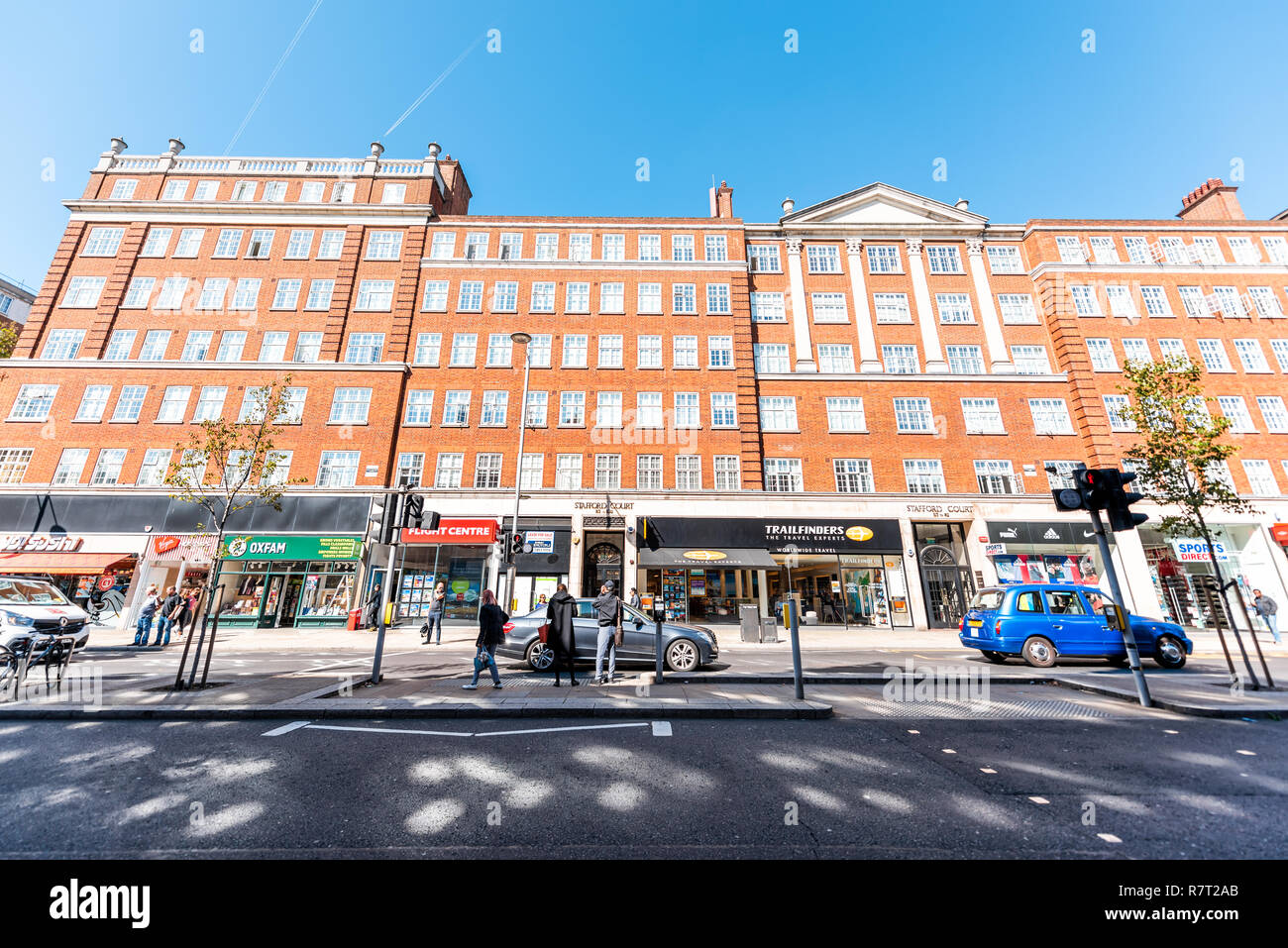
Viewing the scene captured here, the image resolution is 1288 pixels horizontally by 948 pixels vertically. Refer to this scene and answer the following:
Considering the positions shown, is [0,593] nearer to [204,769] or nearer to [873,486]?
[204,769]

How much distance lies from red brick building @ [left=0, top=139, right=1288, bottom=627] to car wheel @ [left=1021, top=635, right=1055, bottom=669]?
10.5 metres

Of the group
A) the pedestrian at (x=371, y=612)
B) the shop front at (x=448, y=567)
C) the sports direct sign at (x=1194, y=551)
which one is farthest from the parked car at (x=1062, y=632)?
the pedestrian at (x=371, y=612)

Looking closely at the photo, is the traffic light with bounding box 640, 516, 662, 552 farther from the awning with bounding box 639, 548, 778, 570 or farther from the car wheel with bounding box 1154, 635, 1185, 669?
the car wheel with bounding box 1154, 635, 1185, 669

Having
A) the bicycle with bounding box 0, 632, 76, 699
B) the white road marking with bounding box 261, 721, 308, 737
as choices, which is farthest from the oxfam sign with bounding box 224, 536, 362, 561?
the white road marking with bounding box 261, 721, 308, 737

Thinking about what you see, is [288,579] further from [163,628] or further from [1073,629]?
[1073,629]

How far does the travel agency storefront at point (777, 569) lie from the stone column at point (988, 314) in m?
10.8

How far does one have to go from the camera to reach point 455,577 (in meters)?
22.4

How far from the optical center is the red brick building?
22.4 m

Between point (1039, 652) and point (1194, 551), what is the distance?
61.5 ft

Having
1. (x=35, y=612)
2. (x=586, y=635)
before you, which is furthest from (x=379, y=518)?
(x=586, y=635)

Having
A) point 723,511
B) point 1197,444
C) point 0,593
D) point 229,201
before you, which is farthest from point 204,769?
point 229,201

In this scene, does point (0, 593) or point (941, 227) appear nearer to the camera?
point (0, 593)

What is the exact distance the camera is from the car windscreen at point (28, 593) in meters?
12.1
